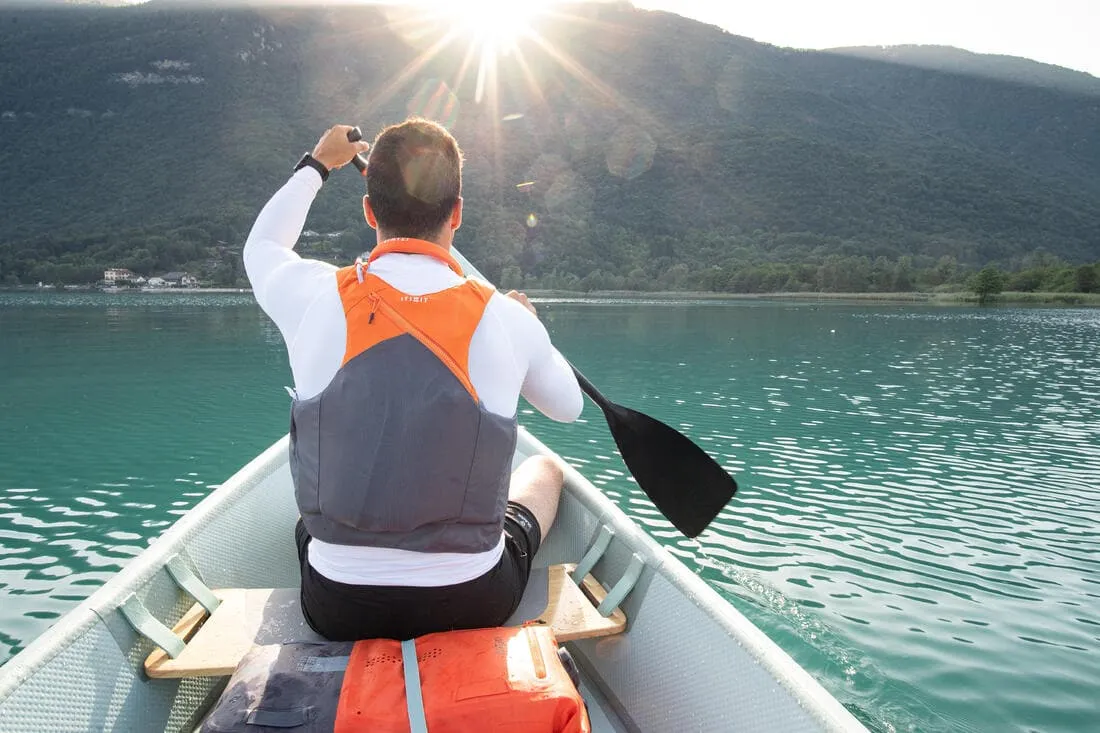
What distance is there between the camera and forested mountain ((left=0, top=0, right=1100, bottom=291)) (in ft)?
282

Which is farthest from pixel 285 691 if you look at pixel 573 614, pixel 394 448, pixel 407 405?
pixel 573 614

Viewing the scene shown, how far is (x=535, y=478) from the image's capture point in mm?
3643

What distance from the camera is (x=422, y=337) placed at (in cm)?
200

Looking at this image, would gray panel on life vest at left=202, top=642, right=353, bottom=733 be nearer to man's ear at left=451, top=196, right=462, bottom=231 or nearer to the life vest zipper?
the life vest zipper

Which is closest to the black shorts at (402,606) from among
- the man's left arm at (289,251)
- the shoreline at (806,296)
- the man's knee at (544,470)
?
the man's left arm at (289,251)

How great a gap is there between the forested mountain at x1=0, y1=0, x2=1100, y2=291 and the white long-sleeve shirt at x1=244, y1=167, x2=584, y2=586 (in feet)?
243

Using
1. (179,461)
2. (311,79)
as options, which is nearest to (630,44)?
(311,79)

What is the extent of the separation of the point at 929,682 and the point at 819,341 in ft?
84.5

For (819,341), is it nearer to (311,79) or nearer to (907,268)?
(907,268)

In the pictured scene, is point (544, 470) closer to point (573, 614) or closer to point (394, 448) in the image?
point (573, 614)

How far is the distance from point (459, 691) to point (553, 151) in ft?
365

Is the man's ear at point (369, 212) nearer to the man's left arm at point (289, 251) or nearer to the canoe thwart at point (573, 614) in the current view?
the man's left arm at point (289, 251)

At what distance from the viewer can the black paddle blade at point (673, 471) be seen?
352 centimetres

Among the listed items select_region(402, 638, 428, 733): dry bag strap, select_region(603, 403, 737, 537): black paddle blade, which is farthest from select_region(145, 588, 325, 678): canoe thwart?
select_region(603, 403, 737, 537): black paddle blade
